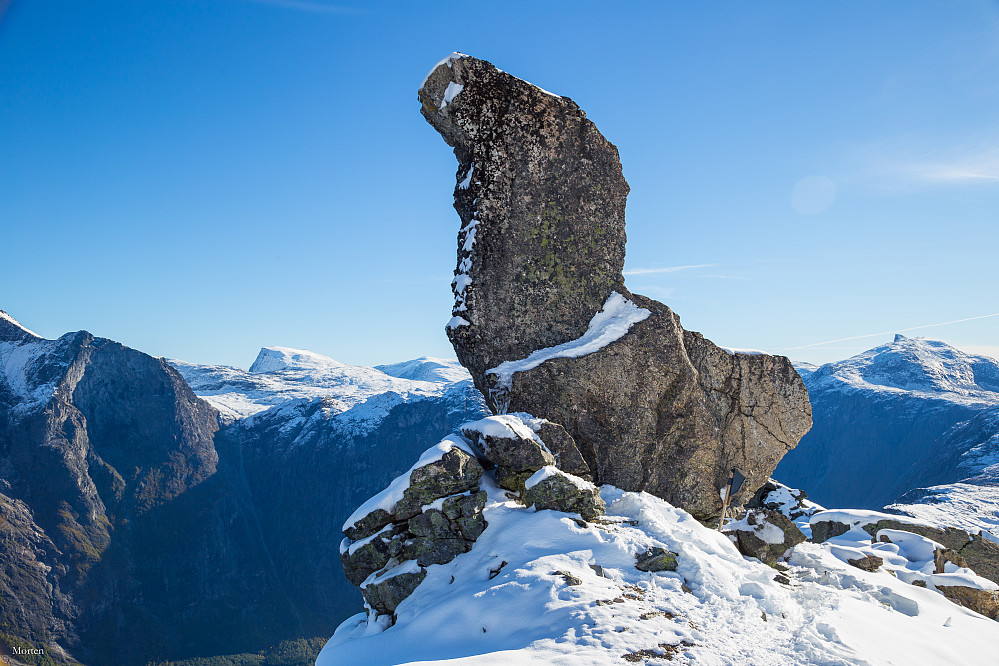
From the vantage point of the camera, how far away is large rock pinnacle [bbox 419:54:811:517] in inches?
833

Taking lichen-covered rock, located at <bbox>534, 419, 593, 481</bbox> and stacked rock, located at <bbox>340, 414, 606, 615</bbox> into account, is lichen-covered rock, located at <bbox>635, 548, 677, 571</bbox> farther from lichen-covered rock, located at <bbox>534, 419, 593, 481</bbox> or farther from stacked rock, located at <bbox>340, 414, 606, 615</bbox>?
lichen-covered rock, located at <bbox>534, 419, 593, 481</bbox>

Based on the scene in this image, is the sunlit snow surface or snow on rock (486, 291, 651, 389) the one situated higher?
snow on rock (486, 291, 651, 389)

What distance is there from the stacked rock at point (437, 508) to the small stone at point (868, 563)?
38.2 ft

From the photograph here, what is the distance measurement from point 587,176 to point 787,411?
14007 mm

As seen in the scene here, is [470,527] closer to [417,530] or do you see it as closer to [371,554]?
[417,530]

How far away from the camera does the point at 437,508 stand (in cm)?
1516

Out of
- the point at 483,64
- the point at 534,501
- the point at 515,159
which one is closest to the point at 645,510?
the point at 534,501

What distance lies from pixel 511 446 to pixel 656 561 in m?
5.77

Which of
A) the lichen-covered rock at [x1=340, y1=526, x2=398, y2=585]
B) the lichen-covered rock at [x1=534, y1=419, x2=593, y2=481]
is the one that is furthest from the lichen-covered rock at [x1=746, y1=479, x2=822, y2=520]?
the lichen-covered rock at [x1=340, y1=526, x2=398, y2=585]

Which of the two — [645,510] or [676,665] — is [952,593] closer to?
[645,510]

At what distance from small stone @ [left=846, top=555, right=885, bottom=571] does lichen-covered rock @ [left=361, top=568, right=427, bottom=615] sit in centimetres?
1659

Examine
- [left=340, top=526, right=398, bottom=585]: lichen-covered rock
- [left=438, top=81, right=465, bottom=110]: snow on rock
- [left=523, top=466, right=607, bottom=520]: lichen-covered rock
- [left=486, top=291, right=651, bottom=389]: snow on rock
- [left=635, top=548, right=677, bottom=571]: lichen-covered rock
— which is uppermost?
[left=438, top=81, right=465, bottom=110]: snow on rock

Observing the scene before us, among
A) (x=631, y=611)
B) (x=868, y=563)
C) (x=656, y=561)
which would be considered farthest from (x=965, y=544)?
(x=631, y=611)

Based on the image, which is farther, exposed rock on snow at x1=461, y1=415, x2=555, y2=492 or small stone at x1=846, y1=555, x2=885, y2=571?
small stone at x1=846, y1=555, x2=885, y2=571
